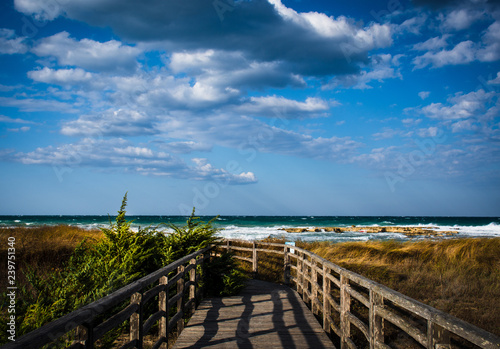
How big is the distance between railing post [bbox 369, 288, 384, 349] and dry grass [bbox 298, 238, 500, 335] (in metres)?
3.90

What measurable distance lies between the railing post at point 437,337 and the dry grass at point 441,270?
4.86 metres

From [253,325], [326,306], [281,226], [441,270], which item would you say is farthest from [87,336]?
[281,226]

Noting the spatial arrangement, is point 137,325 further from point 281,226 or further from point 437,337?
point 281,226

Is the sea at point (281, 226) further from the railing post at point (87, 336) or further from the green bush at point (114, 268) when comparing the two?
the railing post at point (87, 336)

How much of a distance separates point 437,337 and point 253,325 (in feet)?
14.2

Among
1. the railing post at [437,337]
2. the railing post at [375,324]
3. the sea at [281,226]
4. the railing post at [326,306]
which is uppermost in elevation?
the railing post at [437,337]

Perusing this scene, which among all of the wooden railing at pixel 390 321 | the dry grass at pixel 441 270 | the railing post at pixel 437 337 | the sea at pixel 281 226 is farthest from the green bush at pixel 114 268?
the dry grass at pixel 441 270

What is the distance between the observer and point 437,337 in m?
2.60

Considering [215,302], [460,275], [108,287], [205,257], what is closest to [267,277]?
[205,257]

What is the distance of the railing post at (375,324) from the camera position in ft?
12.4

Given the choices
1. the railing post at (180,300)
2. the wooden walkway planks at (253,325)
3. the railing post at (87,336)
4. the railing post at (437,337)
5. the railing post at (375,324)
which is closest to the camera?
the railing post at (437,337)

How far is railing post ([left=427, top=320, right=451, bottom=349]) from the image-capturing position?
8.39 ft

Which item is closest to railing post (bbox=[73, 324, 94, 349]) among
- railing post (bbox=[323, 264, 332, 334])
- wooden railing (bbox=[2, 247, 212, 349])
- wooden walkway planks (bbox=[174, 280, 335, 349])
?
wooden railing (bbox=[2, 247, 212, 349])

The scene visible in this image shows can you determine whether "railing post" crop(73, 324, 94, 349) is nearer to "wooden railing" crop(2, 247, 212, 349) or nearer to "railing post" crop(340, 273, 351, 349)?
"wooden railing" crop(2, 247, 212, 349)
